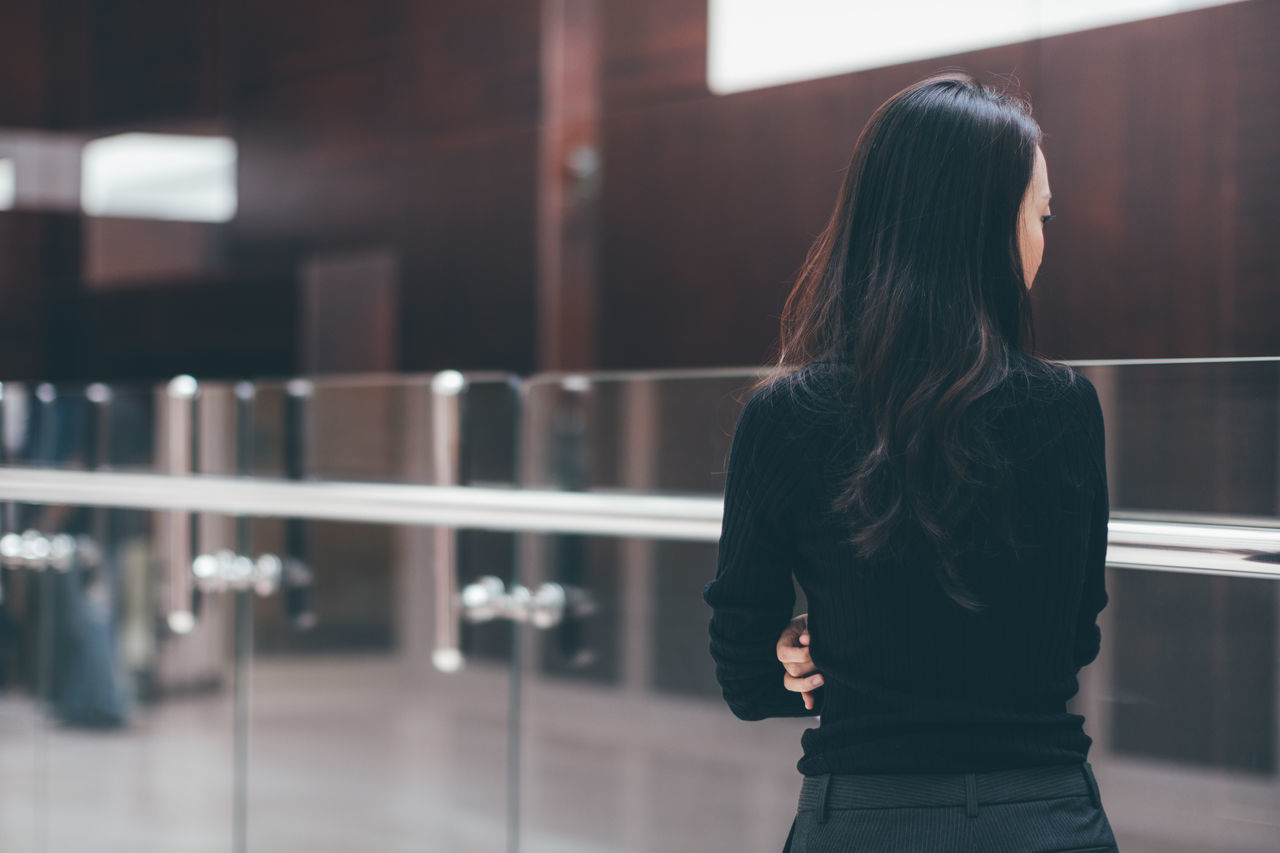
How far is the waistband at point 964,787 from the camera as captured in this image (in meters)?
1.07

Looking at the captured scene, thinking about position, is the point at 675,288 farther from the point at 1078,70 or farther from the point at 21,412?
the point at 21,412

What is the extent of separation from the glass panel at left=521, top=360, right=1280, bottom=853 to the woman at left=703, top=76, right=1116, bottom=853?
554mm

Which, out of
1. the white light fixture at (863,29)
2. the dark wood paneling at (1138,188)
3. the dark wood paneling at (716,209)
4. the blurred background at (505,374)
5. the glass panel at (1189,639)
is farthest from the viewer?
the dark wood paneling at (716,209)

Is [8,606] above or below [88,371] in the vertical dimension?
below

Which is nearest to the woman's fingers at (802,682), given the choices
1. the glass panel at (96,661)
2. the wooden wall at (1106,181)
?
the glass panel at (96,661)

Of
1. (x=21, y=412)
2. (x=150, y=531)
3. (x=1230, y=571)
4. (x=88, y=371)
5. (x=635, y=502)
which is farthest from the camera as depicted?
(x=88, y=371)

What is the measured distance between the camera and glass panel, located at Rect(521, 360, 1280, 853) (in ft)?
5.29

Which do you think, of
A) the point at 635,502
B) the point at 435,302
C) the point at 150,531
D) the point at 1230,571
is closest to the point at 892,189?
the point at 1230,571

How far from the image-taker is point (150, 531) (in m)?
3.17

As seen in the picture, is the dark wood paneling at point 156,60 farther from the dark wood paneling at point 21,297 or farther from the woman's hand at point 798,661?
the woman's hand at point 798,661

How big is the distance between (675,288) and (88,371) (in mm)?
3596

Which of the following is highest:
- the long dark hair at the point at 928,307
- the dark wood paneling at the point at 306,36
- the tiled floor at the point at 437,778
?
the dark wood paneling at the point at 306,36

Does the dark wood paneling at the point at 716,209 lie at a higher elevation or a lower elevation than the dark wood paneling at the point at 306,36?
lower

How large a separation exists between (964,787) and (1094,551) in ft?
0.84
